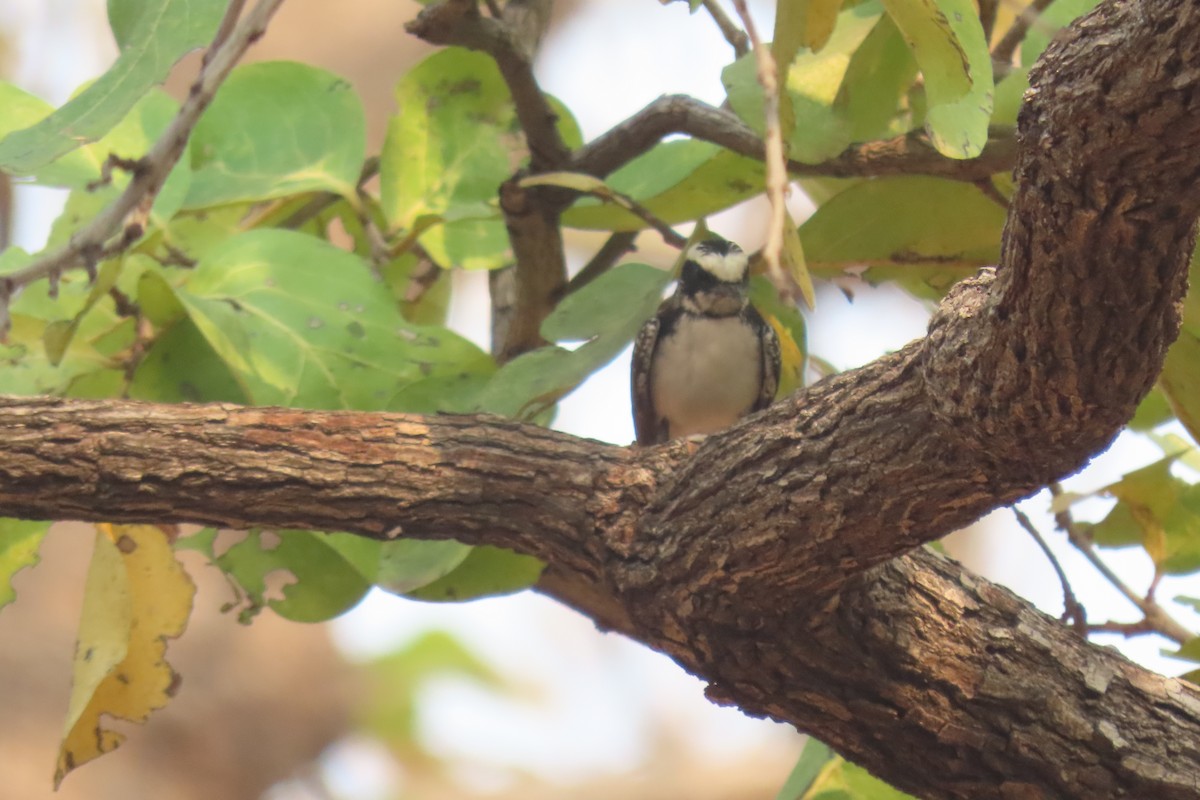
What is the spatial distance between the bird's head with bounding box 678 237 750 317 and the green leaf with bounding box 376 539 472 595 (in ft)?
2.78

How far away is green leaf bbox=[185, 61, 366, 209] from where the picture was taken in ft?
7.02

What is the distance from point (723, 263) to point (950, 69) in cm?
129

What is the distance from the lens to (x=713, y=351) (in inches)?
96.9

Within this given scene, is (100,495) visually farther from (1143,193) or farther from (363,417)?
(1143,193)

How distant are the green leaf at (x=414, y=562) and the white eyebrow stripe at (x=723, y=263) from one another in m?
0.89

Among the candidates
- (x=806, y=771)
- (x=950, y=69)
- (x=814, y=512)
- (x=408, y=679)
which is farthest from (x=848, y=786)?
(x=408, y=679)

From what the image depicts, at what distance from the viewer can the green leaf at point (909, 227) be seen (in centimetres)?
183

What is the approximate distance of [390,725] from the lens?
19.4 ft

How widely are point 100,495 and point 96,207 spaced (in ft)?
2.72

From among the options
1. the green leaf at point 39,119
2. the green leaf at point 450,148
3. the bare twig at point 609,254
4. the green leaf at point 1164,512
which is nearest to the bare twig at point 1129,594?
the green leaf at point 1164,512

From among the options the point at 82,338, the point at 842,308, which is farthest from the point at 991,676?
the point at 842,308

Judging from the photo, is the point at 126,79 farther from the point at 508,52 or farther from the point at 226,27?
the point at 508,52

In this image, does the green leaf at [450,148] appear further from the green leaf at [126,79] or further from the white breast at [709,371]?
the green leaf at [126,79]

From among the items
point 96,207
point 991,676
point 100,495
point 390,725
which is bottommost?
point 991,676
